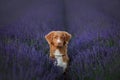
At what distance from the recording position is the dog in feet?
7.11

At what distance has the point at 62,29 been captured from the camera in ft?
7.30

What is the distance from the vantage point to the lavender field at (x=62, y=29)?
7.04 feet

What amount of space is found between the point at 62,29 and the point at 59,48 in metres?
0.14

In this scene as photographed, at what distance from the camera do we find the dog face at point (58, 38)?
215 cm

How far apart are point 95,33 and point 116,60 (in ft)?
0.80

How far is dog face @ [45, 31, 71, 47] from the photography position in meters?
2.15

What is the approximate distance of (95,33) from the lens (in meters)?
2.31

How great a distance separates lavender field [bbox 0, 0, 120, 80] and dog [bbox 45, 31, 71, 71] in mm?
34

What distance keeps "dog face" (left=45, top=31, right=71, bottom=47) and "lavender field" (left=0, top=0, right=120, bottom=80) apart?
0.12 ft

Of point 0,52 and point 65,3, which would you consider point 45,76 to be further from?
point 65,3

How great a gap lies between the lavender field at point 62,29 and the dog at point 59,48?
0.03 m

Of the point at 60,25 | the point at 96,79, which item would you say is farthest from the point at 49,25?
the point at 96,79

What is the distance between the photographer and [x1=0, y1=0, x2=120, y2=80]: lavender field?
7.04ft

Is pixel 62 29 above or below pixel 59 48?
above
